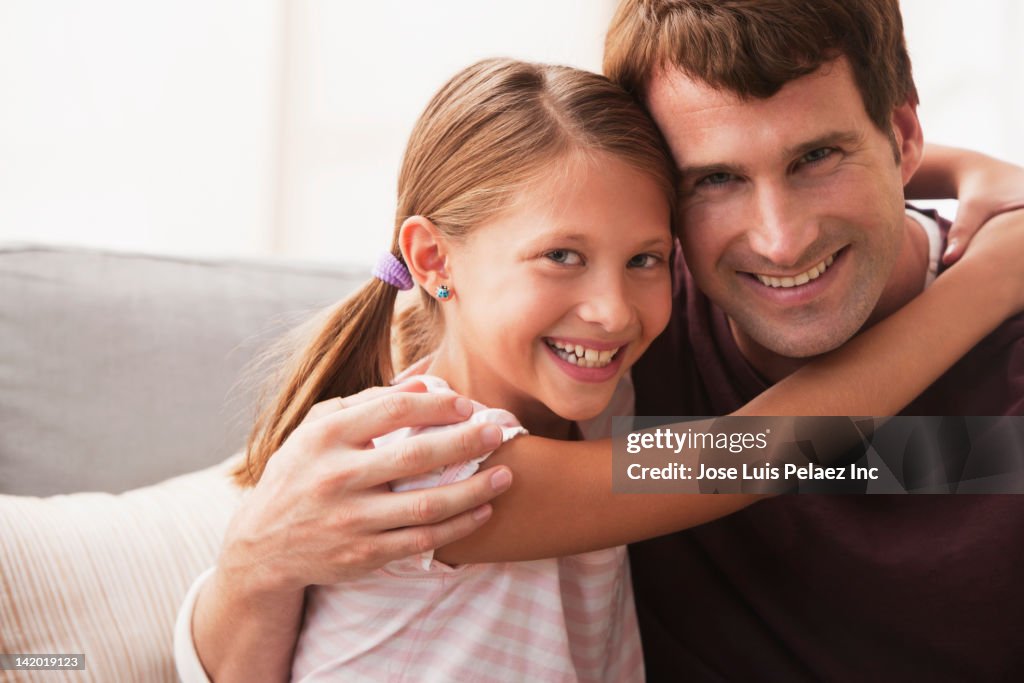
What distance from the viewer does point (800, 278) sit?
50.2 inches

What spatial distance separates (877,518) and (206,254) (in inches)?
47.7

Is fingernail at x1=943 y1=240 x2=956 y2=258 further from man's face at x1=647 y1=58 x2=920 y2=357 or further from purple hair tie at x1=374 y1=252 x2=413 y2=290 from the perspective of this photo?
purple hair tie at x1=374 y1=252 x2=413 y2=290

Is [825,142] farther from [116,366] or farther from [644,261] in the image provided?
[116,366]

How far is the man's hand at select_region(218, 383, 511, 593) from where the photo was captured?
1.03 metres

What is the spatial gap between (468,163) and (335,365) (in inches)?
13.5

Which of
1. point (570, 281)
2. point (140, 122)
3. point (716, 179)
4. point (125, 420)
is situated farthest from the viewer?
point (140, 122)

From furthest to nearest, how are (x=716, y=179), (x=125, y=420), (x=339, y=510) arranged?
(x=125, y=420)
(x=716, y=179)
(x=339, y=510)

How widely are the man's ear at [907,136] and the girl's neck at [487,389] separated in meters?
0.60

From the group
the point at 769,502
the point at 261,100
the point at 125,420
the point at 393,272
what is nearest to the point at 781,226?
the point at 769,502

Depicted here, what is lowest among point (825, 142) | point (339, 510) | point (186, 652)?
point (186, 652)

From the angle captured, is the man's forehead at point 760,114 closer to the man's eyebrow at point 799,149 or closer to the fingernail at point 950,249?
the man's eyebrow at point 799,149

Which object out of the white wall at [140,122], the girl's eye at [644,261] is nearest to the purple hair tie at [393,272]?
the girl's eye at [644,261]

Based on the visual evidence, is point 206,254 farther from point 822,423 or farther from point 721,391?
point 822,423

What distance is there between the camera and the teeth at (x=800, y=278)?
1.27 m
